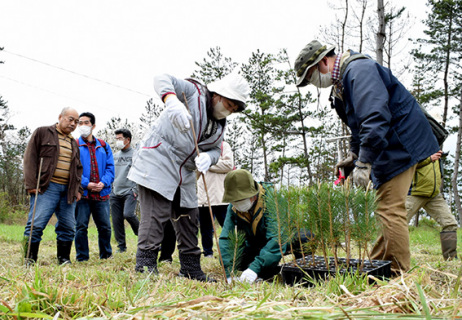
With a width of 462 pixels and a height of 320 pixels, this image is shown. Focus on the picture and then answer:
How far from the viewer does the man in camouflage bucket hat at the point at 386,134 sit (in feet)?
7.91

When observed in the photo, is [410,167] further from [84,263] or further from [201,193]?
[84,263]

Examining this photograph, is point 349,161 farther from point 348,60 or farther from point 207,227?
point 207,227

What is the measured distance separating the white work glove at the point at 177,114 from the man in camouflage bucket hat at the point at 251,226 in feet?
2.28

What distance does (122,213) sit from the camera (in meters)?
5.73

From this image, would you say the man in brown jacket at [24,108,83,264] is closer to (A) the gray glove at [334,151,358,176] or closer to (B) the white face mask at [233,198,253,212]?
(B) the white face mask at [233,198,253,212]

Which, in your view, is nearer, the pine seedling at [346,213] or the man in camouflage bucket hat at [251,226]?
the pine seedling at [346,213]

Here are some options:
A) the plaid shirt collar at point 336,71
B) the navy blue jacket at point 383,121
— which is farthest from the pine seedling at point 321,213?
the plaid shirt collar at point 336,71

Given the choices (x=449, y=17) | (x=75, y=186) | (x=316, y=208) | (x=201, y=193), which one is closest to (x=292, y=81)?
(x=449, y=17)

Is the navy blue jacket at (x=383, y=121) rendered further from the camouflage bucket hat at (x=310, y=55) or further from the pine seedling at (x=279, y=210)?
the pine seedling at (x=279, y=210)

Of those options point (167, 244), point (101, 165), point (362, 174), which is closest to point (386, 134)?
point (362, 174)

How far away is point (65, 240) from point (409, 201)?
3.92 m

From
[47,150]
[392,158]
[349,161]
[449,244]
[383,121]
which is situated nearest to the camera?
[383,121]

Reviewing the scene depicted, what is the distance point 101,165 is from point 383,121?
3.85 metres

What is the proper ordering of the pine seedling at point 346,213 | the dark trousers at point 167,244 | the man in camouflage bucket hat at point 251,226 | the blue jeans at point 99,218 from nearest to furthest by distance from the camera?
the pine seedling at point 346,213 < the man in camouflage bucket hat at point 251,226 < the dark trousers at point 167,244 < the blue jeans at point 99,218
